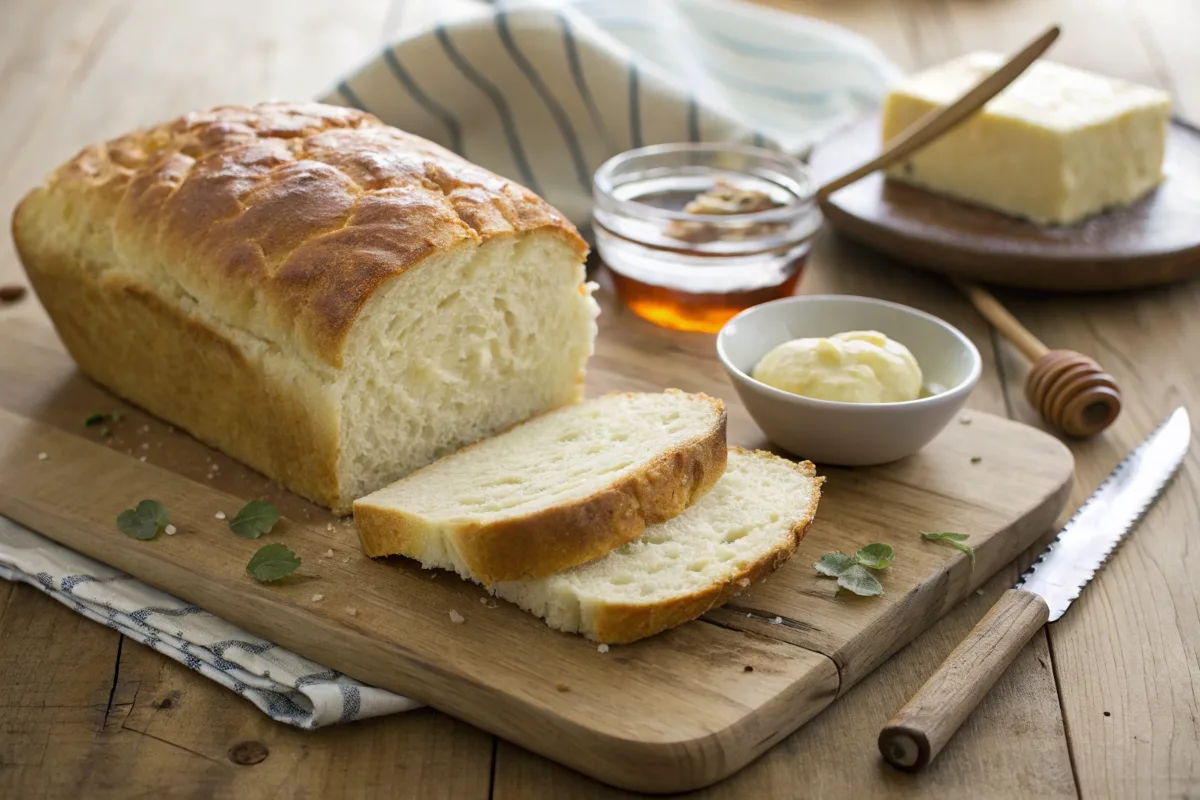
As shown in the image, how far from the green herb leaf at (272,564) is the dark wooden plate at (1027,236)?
8.32 ft

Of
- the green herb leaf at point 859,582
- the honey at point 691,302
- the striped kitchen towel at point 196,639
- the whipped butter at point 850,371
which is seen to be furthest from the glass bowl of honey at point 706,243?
the striped kitchen towel at point 196,639

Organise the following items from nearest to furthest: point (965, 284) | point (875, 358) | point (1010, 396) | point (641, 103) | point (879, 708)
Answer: point (879, 708) → point (875, 358) → point (1010, 396) → point (965, 284) → point (641, 103)

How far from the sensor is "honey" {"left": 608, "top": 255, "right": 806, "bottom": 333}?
4137 millimetres

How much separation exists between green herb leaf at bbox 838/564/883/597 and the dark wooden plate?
71.9 inches

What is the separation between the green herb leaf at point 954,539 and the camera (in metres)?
2.94

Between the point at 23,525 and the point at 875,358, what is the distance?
2197mm

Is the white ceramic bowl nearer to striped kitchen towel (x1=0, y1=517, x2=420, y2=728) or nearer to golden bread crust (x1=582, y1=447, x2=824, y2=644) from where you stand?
golden bread crust (x1=582, y1=447, x2=824, y2=644)

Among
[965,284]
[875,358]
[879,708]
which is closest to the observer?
[879,708]

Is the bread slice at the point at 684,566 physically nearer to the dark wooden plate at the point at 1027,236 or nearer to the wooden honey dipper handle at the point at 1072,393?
the wooden honey dipper handle at the point at 1072,393

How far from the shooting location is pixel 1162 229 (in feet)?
14.6

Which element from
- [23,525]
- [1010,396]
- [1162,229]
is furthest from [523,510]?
[1162,229]

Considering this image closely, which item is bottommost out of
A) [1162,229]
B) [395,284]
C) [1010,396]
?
Result: [1010,396]

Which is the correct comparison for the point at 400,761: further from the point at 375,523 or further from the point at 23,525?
the point at 23,525

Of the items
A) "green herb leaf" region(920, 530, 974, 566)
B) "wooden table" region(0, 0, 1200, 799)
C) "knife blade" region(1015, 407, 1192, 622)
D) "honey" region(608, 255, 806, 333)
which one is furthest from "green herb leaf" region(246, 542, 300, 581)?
"honey" region(608, 255, 806, 333)
